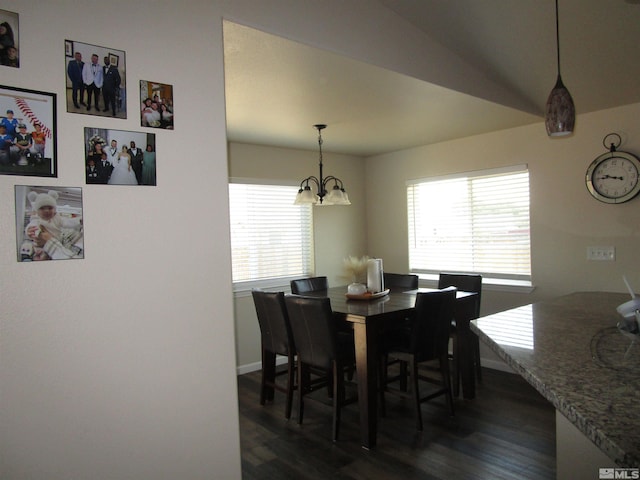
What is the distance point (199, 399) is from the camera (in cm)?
178

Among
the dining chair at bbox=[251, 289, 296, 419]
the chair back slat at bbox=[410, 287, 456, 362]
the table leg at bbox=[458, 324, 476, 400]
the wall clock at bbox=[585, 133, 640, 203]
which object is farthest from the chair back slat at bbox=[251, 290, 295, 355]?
the wall clock at bbox=[585, 133, 640, 203]

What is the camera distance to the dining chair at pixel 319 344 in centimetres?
298

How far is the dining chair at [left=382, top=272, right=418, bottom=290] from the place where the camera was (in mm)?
4329

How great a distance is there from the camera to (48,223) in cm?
144

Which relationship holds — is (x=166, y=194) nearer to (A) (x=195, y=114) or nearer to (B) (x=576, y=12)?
(A) (x=195, y=114)

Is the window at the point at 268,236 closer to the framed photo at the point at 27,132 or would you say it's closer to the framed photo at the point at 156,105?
the framed photo at the point at 156,105

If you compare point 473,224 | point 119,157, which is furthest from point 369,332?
point 473,224

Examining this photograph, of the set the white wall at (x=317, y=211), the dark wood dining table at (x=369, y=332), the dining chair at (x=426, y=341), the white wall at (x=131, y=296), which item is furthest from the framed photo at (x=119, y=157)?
the white wall at (x=317, y=211)

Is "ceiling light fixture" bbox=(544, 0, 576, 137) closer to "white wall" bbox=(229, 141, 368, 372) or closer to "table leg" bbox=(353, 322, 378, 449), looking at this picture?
"table leg" bbox=(353, 322, 378, 449)

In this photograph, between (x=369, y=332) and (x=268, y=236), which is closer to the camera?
(x=369, y=332)

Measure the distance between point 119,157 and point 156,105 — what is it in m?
0.25

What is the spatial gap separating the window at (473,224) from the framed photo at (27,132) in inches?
153

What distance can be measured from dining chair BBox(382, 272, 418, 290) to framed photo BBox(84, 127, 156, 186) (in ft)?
9.57

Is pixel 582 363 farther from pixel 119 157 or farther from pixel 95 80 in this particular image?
pixel 95 80
